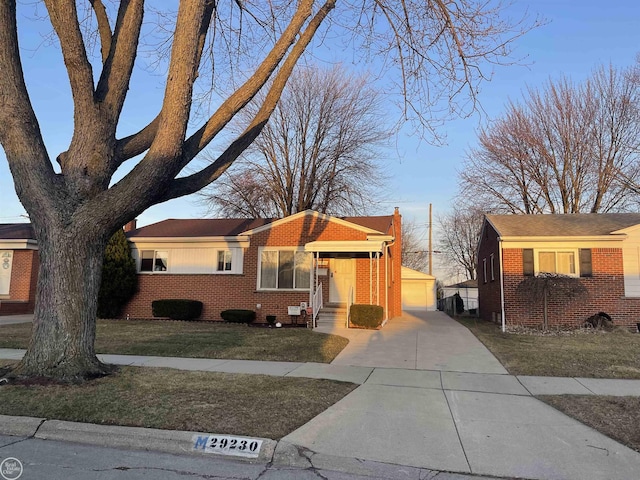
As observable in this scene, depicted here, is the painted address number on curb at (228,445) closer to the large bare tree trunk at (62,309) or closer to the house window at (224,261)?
the large bare tree trunk at (62,309)

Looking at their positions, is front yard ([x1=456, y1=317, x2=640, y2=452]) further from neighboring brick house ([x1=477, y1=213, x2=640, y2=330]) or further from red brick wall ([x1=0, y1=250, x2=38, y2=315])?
red brick wall ([x1=0, y1=250, x2=38, y2=315])

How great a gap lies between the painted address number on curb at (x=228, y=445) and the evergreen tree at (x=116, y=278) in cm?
1580

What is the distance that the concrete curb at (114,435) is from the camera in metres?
4.88

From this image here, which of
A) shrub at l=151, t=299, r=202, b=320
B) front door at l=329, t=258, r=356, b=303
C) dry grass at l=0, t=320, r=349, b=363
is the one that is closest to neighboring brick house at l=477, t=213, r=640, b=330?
front door at l=329, t=258, r=356, b=303

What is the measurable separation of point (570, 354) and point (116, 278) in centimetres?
1634

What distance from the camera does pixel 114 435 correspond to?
5.14 meters

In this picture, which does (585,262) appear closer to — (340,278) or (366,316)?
(366,316)

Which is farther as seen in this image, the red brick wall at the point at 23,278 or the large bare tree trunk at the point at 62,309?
the red brick wall at the point at 23,278

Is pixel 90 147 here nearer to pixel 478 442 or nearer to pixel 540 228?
pixel 478 442

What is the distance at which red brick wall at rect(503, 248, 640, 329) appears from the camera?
53.1ft

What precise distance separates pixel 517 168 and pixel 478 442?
28.7m

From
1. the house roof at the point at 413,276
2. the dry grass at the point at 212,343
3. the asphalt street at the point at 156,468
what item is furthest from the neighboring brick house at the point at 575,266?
the house roof at the point at 413,276

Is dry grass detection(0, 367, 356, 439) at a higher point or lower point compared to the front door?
lower

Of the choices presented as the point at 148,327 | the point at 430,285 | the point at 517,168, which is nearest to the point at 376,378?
the point at 148,327
